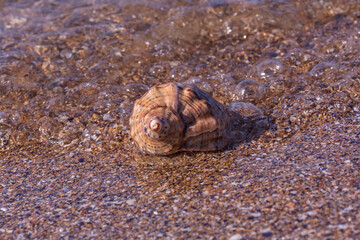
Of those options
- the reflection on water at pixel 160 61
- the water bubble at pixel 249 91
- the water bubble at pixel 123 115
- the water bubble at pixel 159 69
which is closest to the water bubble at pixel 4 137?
the reflection on water at pixel 160 61

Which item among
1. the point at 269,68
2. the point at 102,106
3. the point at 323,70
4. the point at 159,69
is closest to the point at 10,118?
the point at 102,106

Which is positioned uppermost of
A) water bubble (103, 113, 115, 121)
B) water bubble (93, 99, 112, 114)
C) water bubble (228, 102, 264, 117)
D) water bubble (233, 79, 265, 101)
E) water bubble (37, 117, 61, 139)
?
water bubble (233, 79, 265, 101)

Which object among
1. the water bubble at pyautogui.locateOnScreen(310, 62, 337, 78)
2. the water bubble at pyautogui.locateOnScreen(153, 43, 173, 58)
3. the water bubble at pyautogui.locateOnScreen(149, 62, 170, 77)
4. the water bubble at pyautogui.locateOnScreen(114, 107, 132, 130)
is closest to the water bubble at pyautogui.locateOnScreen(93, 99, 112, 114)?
the water bubble at pyautogui.locateOnScreen(114, 107, 132, 130)

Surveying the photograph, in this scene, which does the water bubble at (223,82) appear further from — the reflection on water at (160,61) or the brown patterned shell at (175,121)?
the brown patterned shell at (175,121)

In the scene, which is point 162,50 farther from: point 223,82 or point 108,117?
point 108,117

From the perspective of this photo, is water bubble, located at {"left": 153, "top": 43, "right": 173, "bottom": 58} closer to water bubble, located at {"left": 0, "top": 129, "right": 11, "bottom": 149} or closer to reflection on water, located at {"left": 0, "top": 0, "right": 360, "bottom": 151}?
reflection on water, located at {"left": 0, "top": 0, "right": 360, "bottom": 151}

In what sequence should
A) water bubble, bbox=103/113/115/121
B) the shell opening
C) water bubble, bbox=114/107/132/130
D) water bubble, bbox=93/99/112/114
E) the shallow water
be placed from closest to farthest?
1. the shell opening
2. the shallow water
3. water bubble, bbox=114/107/132/130
4. water bubble, bbox=103/113/115/121
5. water bubble, bbox=93/99/112/114

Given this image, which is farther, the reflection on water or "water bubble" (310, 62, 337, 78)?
"water bubble" (310, 62, 337, 78)
